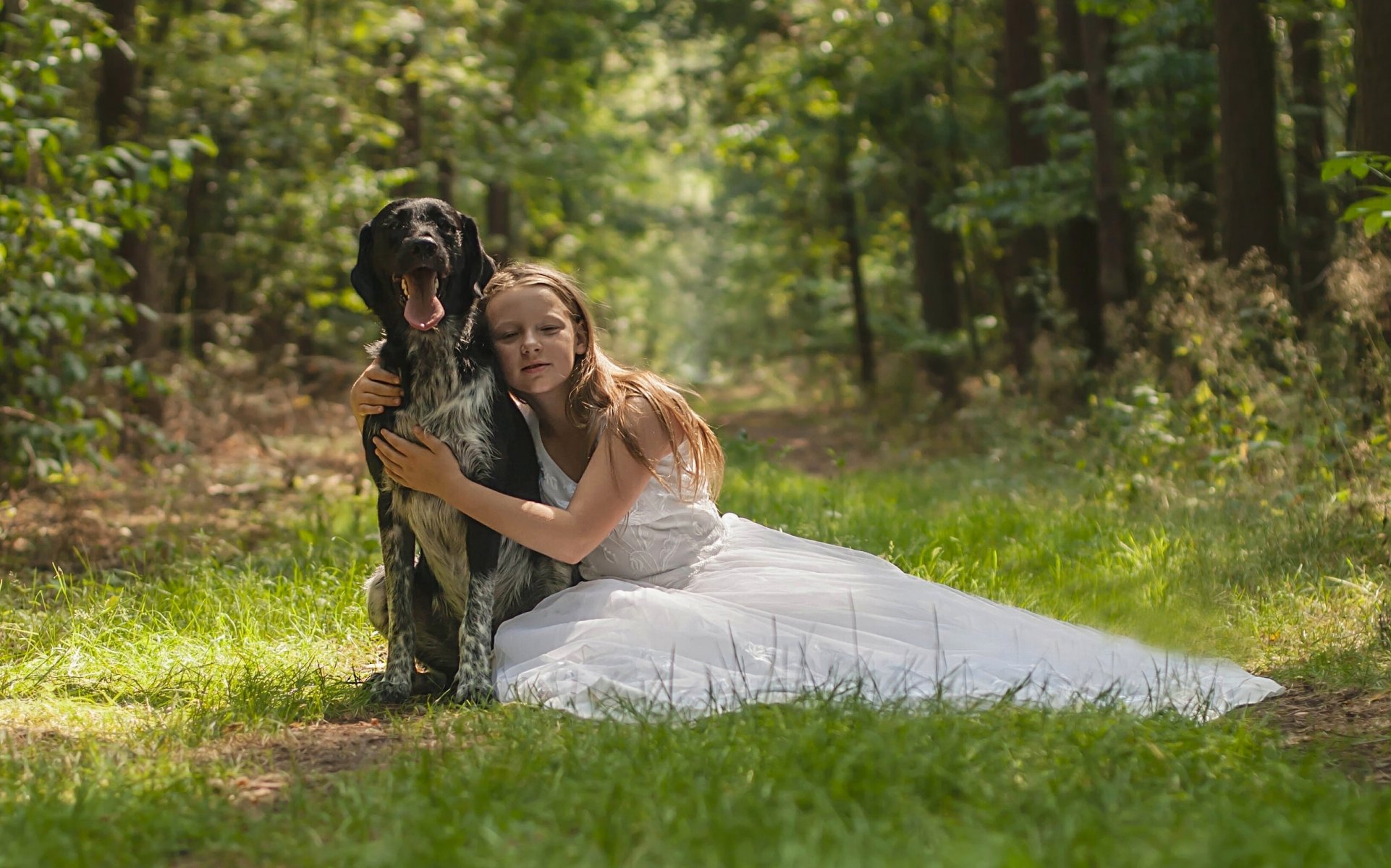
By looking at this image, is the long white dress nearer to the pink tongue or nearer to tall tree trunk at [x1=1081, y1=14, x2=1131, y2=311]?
the pink tongue

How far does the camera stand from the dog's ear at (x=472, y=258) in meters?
4.30

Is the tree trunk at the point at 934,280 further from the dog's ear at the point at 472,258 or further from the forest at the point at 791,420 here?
the dog's ear at the point at 472,258

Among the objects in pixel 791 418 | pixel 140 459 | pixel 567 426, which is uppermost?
pixel 567 426

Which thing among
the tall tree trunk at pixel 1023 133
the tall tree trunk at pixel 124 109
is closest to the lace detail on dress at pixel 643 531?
the tall tree trunk at pixel 124 109

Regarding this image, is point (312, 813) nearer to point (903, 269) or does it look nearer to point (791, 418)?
point (791, 418)

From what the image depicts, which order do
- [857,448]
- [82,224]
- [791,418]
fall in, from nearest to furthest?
[82,224], [857,448], [791,418]

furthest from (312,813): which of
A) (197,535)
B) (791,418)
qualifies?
(791,418)

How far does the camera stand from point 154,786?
297 centimetres

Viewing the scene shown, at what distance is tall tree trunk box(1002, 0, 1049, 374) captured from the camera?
12.9m

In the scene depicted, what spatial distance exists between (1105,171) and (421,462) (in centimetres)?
827

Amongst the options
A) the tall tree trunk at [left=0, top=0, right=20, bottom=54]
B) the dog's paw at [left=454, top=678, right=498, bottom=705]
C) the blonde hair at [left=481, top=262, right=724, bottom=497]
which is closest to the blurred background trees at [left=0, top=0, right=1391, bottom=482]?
the tall tree trunk at [left=0, top=0, right=20, bottom=54]

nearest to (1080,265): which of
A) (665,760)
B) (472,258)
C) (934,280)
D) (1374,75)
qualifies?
(934,280)

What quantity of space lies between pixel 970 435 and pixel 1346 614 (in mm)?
7765

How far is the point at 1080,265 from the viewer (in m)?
12.2
